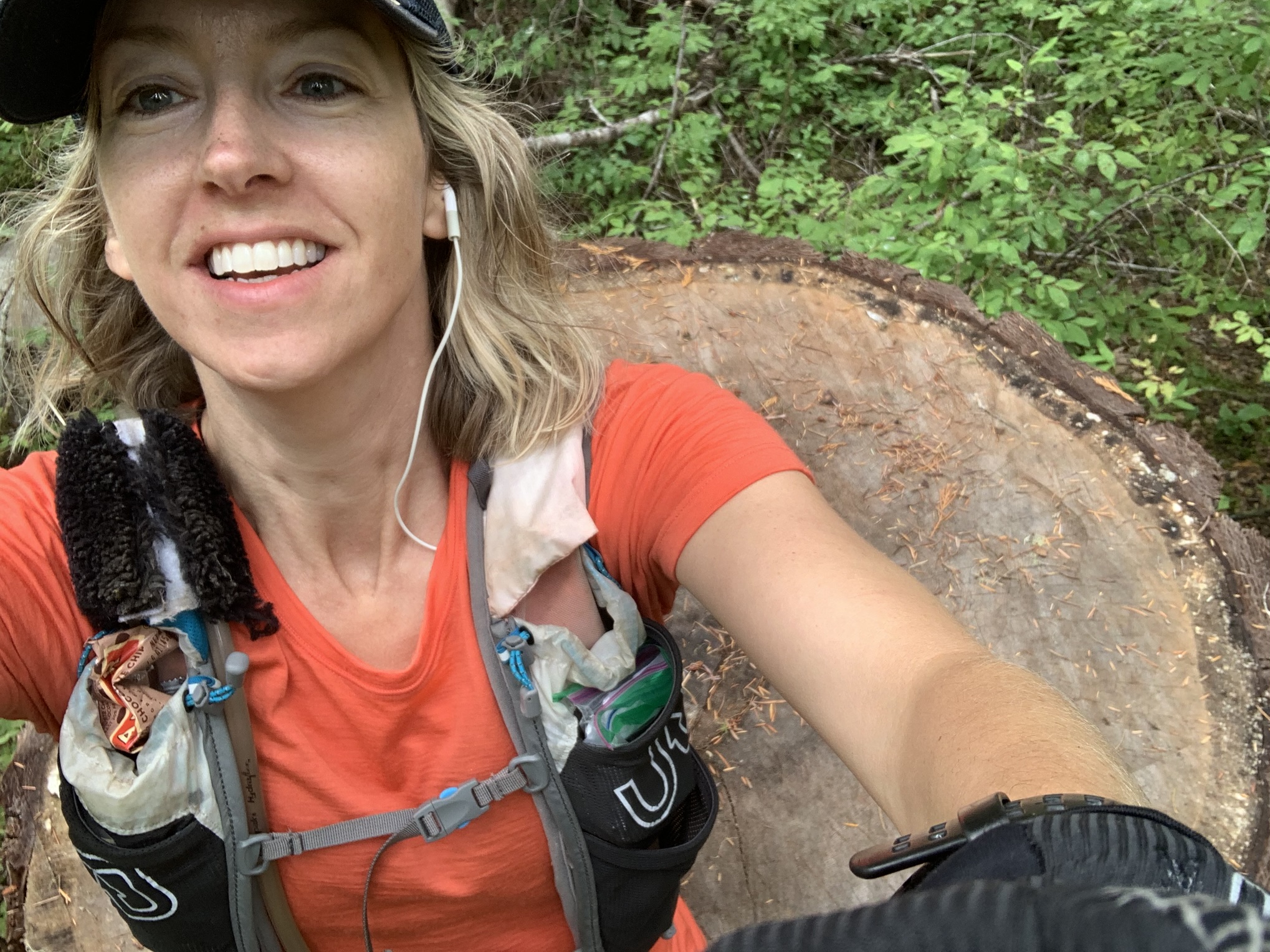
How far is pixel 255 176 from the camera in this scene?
1246 mm

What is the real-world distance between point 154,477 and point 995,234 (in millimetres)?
2867

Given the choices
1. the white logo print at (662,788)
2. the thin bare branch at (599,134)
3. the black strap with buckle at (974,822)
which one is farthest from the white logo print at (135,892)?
the thin bare branch at (599,134)

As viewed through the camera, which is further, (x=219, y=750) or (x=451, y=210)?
(x=451, y=210)

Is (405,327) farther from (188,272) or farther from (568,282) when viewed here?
(568,282)

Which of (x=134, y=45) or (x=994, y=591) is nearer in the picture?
(x=134, y=45)

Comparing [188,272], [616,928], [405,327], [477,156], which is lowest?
[616,928]

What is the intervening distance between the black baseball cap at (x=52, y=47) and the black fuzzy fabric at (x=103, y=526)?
0.46 metres

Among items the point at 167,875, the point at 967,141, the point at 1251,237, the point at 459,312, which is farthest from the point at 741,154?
the point at 167,875

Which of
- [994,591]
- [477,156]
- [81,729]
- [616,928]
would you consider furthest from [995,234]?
[81,729]

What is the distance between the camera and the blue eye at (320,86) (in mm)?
1289

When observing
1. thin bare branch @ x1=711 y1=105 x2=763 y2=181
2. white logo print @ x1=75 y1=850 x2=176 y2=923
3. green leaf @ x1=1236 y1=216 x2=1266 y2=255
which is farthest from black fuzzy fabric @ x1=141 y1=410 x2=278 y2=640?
thin bare branch @ x1=711 y1=105 x2=763 y2=181

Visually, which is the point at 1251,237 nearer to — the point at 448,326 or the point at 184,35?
A: the point at 448,326

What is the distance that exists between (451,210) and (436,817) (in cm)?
104

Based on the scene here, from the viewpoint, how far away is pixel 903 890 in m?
0.83
